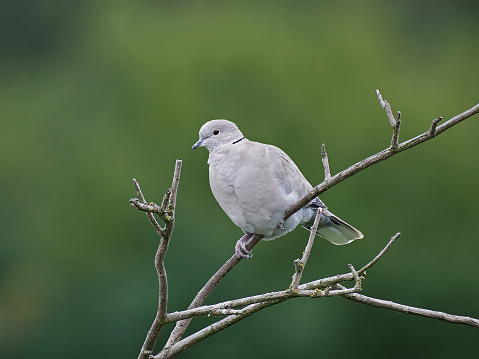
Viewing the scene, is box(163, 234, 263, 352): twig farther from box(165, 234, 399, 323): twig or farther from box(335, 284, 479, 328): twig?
box(335, 284, 479, 328): twig

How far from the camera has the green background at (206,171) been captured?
10344 mm

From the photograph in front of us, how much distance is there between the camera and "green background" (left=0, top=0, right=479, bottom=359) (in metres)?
10.3

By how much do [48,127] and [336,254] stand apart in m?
5.71

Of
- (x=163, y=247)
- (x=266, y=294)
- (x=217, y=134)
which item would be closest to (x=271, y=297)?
(x=266, y=294)

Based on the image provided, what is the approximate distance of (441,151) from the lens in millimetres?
12156

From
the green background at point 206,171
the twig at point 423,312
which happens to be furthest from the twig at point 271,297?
the green background at point 206,171

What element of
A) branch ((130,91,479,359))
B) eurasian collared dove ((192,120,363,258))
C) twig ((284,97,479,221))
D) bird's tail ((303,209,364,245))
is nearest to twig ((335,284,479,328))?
branch ((130,91,479,359))

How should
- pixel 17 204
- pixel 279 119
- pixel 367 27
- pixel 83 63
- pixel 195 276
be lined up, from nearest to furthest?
pixel 195 276 < pixel 279 119 < pixel 17 204 < pixel 367 27 < pixel 83 63

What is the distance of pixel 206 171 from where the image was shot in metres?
10.6

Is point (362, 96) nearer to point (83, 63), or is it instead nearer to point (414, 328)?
point (414, 328)

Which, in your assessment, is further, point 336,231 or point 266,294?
point 336,231

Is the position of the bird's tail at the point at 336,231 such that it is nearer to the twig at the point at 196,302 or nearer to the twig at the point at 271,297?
the twig at the point at 196,302

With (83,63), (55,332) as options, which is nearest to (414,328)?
(55,332)

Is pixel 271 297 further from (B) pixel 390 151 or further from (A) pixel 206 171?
(A) pixel 206 171
